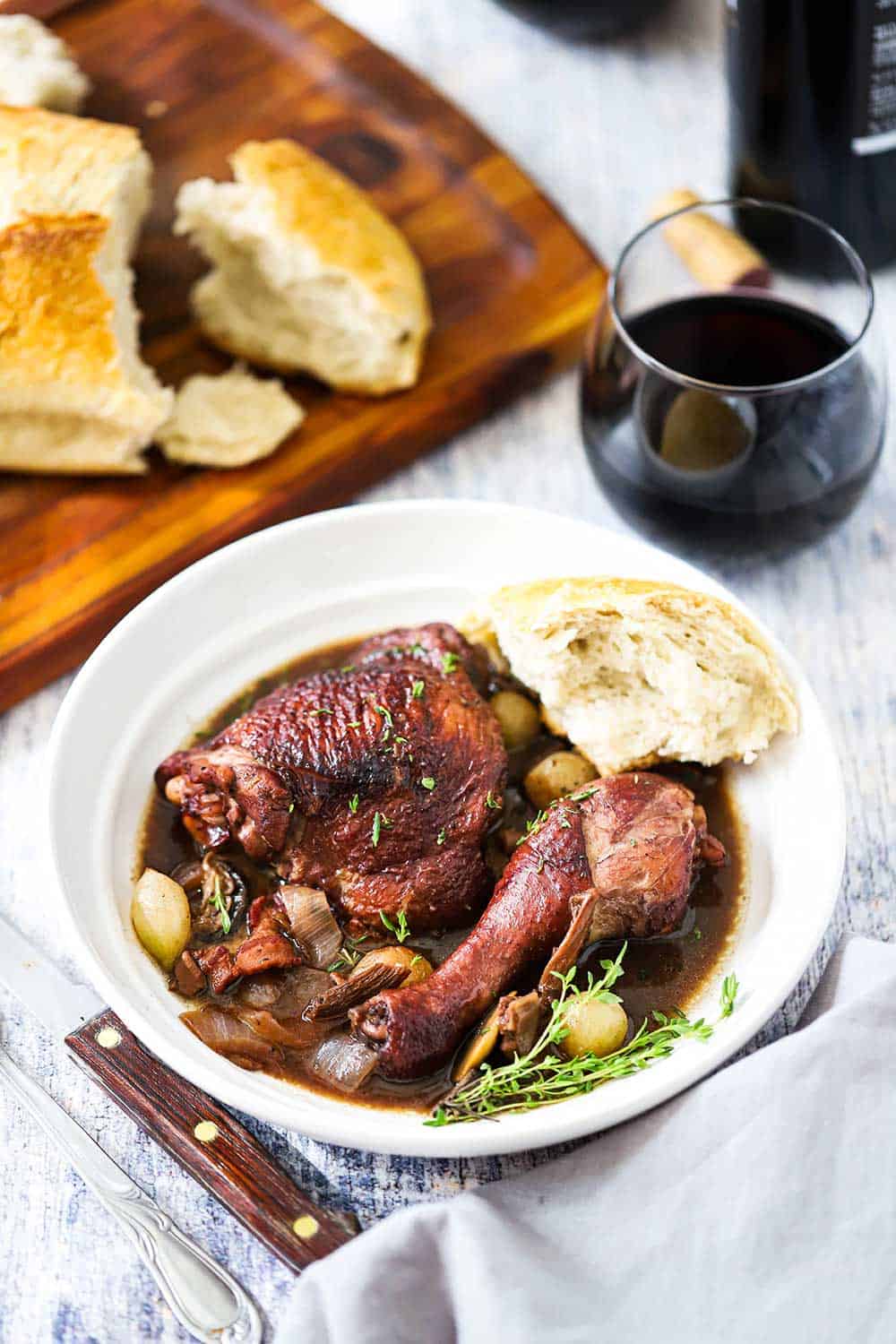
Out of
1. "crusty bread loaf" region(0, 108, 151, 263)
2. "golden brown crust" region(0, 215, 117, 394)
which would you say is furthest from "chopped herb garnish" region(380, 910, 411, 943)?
"crusty bread loaf" region(0, 108, 151, 263)

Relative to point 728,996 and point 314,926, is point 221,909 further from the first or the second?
point 728,996

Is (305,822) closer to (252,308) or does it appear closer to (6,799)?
(6,799)

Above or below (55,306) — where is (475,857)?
below

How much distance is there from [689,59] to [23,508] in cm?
284

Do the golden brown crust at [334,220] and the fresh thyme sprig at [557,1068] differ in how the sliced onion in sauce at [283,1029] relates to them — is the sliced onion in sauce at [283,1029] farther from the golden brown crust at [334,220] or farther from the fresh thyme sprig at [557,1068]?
the golden brown crust at [334,220]

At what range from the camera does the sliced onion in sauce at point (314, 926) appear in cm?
287

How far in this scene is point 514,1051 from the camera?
2648mm

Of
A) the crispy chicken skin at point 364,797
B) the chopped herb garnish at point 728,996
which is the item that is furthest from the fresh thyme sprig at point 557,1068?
the crispy chicken skin at point 364,797

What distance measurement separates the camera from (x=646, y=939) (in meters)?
2.91

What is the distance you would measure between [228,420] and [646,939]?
1.87 meters

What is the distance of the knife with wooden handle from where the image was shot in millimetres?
2590

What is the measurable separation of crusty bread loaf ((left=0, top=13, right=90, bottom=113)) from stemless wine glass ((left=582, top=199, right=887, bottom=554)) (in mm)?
1804

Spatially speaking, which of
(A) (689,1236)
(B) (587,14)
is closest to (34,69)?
(B) (587,14)

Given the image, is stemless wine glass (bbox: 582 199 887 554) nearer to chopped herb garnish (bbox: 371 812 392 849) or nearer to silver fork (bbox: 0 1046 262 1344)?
chopped herb garnish (bbox: 371 812 392 849)
